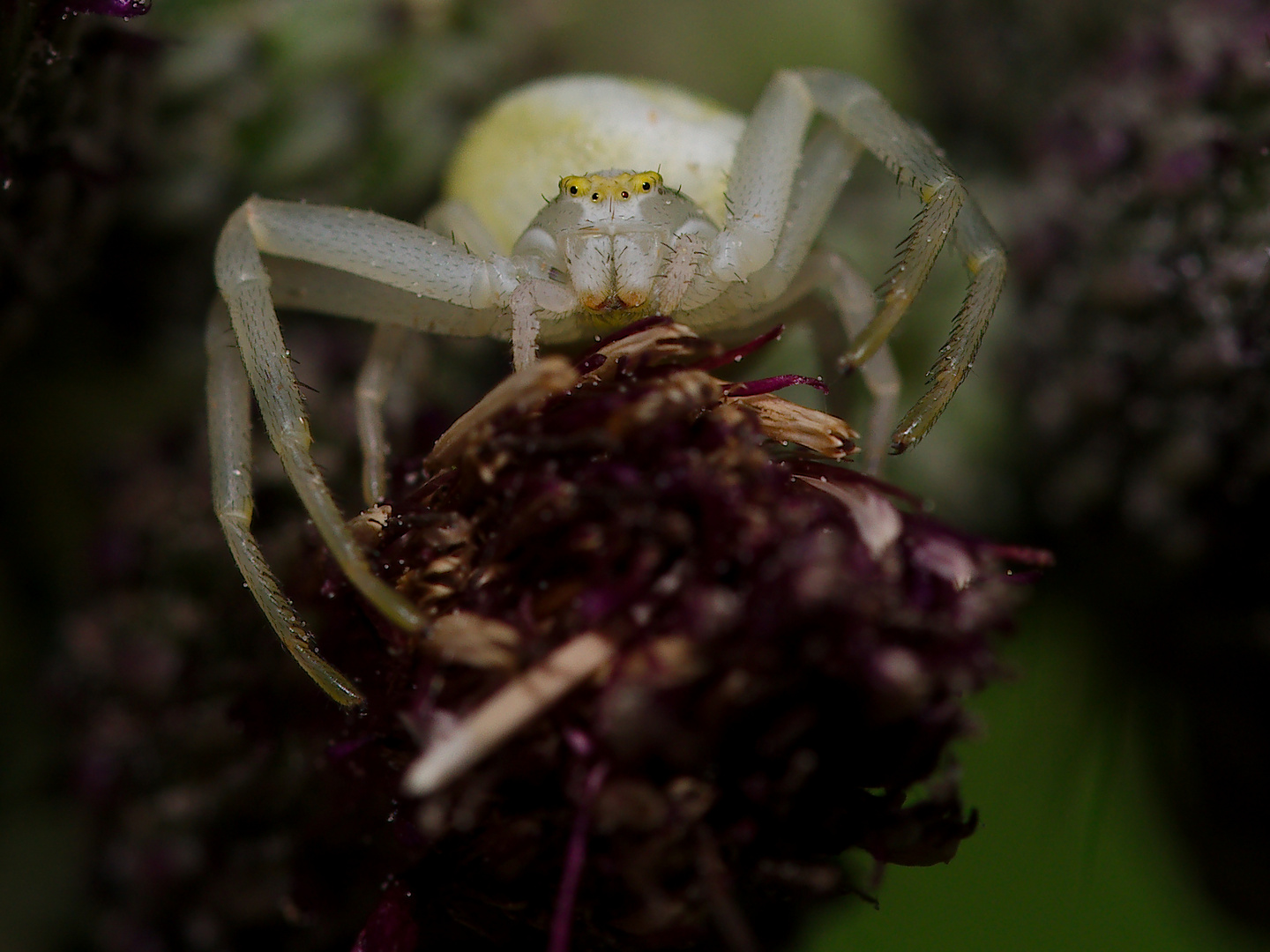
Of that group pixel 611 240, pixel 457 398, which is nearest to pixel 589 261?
pixel 611 240

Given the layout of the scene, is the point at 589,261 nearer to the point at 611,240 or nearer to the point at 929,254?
the point at 611,240

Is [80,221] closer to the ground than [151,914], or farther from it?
farther from it

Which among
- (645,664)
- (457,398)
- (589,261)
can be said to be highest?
(589,261)

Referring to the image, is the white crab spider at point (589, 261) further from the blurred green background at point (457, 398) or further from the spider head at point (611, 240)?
the blurred green background at point (457, 398)

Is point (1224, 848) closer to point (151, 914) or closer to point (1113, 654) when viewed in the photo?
point (1113, 654)

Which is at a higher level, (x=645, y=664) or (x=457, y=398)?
(x=645, y=664)

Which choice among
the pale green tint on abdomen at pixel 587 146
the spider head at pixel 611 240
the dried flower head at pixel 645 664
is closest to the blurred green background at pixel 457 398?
the pale green tint on abdomen at pixel 587 146

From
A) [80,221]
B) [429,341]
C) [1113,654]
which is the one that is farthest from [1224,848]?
[80,221]
